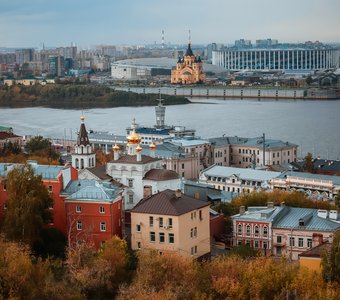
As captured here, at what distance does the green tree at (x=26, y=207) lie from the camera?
6531 mm

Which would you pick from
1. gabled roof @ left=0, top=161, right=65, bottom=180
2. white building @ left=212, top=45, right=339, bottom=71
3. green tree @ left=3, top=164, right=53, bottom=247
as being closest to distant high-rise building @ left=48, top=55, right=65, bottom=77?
white building @ left=212, top=45, right=339, bottom=71

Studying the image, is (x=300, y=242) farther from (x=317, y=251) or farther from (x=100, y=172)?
(x=100, y=172)

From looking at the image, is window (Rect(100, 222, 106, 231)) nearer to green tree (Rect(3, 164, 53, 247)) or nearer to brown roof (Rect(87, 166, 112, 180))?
green tree (Rect(3, 164, 53, 247))

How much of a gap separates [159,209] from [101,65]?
50.9 meters

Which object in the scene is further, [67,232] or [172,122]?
[172,122]

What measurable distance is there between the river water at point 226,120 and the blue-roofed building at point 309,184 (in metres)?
3.90

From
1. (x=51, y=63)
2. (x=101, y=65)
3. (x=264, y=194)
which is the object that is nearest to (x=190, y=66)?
(x=51, y=63)

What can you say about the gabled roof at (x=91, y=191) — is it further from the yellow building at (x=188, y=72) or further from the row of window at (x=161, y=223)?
the yellow building at (x=188, y=72)

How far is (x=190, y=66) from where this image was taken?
1497 inches

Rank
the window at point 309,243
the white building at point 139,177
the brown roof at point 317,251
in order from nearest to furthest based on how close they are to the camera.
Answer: the brown roof at point 317,251 → the window at point 309,243 → the white building at point 139,177

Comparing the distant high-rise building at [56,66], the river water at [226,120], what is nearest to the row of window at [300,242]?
the river water at [226,120]

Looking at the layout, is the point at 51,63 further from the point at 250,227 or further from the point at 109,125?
the point at 250,227

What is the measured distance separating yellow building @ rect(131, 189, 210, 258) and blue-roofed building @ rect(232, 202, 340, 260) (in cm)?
46

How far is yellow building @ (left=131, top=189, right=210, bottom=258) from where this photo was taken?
6473 mm
